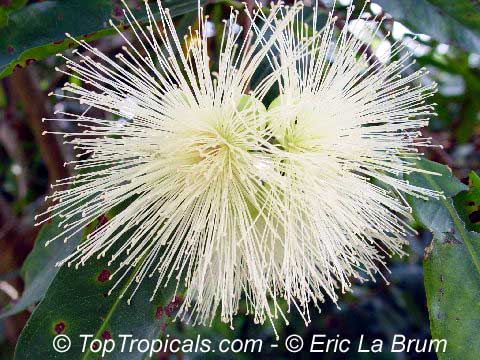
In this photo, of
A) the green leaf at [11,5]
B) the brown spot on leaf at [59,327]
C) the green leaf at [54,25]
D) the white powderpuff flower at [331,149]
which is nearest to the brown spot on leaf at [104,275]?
the brown spot on leaf at [59,327]

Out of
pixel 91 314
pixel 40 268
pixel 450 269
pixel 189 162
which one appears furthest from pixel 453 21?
pixel 40 268

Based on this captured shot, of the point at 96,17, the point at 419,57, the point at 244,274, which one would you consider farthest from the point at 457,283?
A: the point at 419,57

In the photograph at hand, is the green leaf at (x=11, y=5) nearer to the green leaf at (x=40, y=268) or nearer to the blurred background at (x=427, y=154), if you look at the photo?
the blurred background at (x=427, y=154)

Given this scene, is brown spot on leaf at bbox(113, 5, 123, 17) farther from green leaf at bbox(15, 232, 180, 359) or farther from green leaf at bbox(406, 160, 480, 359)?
green leaf at bbox(406, 160, 480, 359)

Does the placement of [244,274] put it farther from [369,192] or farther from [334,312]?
[334,312]

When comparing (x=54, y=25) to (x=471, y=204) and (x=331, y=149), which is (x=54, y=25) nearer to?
(x=331, y=149)

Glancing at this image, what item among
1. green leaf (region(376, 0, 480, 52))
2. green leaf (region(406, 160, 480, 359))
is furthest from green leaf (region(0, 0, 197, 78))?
green leaf (region(406, 160, 480, 359))
